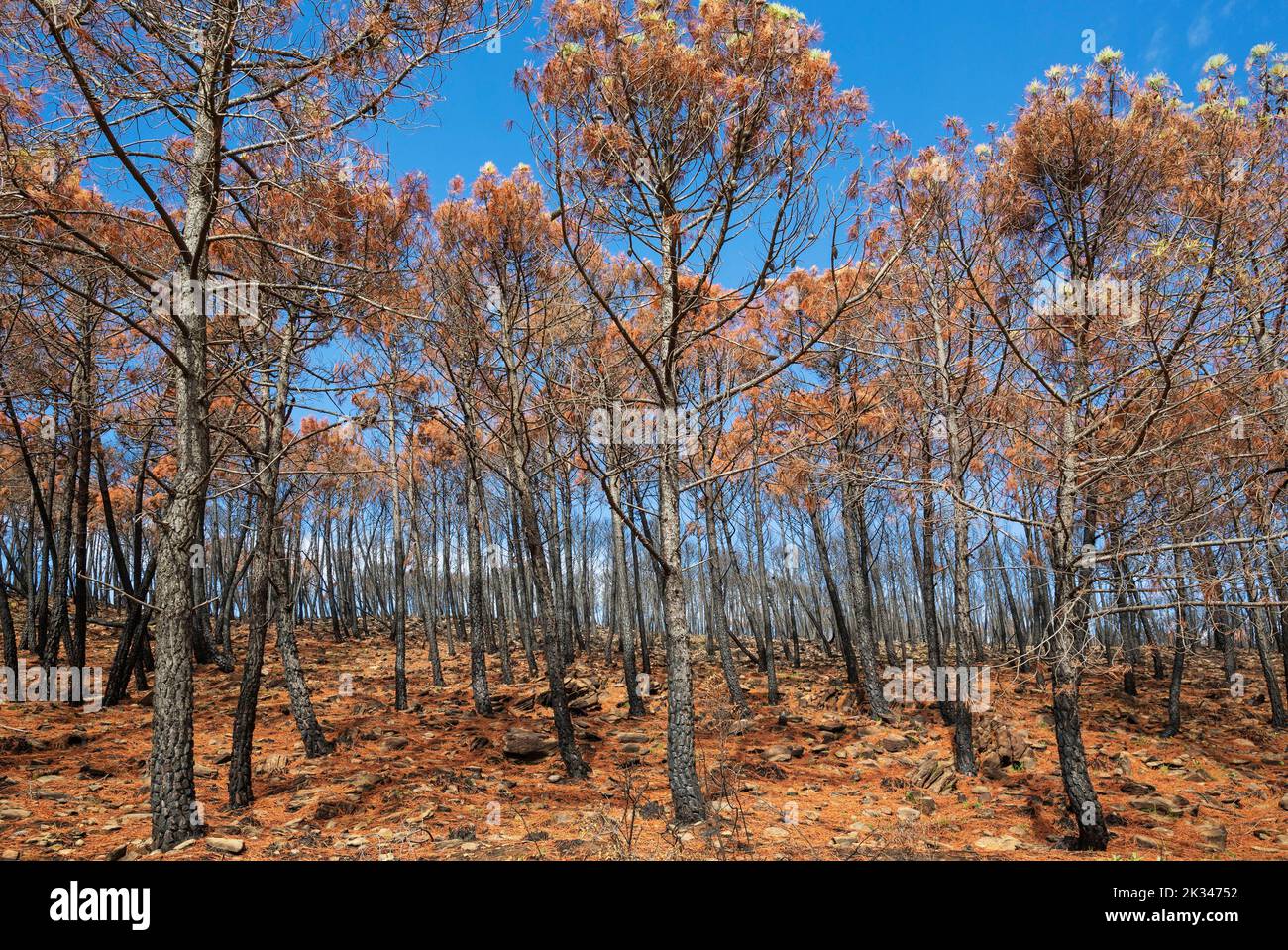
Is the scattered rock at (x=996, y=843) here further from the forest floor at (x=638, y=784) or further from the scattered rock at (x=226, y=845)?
the scattered rock at (x=226, y=845)

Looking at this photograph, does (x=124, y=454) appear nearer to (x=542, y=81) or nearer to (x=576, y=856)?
(x=542, y=81)

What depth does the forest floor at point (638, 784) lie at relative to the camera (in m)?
5.81

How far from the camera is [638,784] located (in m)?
8.38

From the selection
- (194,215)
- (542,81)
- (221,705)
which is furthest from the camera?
(221,705)

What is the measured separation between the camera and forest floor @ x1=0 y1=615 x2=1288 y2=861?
19.1 ft

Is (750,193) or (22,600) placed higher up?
(750,193)

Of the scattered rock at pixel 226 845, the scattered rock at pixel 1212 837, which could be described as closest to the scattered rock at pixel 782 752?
the scattered rock at pixel 1212 837

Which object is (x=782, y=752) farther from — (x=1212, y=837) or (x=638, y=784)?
(x=1212, y=837)

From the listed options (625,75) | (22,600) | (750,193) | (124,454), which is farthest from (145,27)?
(22,600)

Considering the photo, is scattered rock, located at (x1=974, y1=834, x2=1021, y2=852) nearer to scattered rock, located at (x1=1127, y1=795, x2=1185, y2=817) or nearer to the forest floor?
the forest floor

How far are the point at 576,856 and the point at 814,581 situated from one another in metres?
25.0

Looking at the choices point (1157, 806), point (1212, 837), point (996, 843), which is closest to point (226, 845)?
point (996, 843)

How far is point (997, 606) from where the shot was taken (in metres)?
26.2
